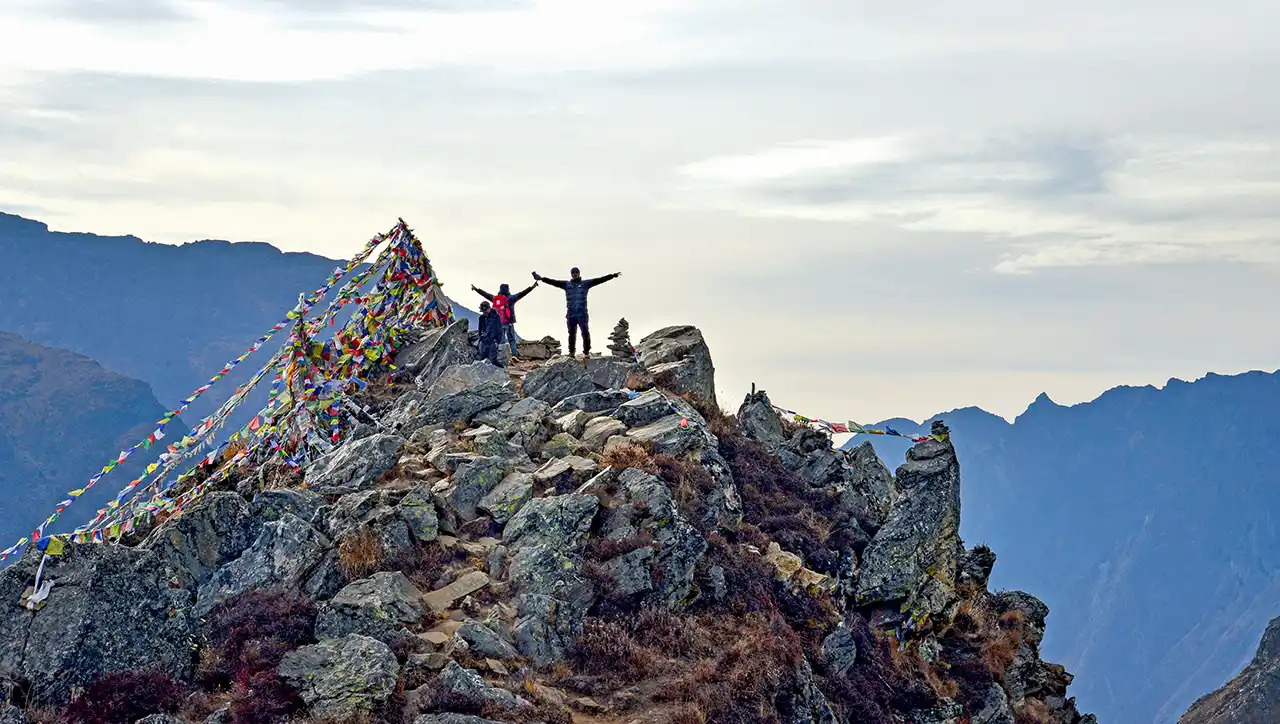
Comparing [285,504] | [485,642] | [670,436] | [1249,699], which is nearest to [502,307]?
[670,436]

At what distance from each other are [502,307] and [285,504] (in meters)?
11.8

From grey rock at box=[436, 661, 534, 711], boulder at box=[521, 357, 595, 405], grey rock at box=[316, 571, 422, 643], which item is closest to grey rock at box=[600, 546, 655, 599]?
grey rock at box=[316, 571, 422, 643]

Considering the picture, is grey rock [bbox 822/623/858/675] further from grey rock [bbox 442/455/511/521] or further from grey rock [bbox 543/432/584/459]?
grey rock [bbox 442/455/511/521]

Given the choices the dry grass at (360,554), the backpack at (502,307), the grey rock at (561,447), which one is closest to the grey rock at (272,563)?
the dry grass at (360,554)

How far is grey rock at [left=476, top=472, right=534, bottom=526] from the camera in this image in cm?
2773

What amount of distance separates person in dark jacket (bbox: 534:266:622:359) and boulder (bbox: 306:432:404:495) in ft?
26.3

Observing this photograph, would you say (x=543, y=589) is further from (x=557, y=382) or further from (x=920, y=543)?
(x=557, y=382)

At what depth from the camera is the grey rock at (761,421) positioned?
3731 cm

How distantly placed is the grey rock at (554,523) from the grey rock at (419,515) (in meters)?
1.43

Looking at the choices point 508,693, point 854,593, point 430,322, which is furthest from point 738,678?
point 430,322

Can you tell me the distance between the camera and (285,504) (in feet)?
89.7

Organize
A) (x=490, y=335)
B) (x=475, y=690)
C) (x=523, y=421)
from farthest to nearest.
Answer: (x=490, y=335), (x=523, y=421), (x=475, y=690)

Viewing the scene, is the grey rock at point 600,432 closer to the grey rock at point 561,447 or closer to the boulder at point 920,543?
the grey rock at point 561,447

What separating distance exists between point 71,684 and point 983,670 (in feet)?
64.8
